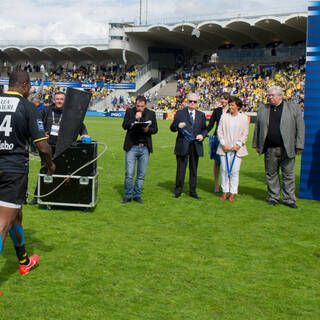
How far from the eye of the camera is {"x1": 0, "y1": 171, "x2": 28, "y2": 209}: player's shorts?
11.7 feet

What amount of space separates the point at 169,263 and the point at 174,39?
160 feet

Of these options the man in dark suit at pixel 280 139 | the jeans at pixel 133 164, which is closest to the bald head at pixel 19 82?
the jeans at pixel 133 164

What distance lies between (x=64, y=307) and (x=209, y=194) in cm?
498

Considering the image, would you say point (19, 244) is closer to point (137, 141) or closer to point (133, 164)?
point (133, 164)

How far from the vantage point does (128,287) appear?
3816mm

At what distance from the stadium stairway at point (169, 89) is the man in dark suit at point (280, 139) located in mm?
39492

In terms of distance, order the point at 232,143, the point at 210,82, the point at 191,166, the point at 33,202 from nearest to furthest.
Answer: the point at 33,202
the point at 232,143
the point at 191,166
the point at 210,82

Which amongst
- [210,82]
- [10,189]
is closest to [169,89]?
[210,82]

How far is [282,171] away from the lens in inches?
281

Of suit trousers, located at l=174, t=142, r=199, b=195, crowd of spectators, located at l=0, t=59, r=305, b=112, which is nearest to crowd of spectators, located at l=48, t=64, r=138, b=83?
crowd of spectators, located at l=0, t=59, r=305, b=112

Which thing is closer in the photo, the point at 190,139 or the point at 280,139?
the point at 280,139

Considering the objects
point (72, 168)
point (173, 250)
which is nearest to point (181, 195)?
point (72, 168)

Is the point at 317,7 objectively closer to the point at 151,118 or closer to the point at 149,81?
the point at 151,118

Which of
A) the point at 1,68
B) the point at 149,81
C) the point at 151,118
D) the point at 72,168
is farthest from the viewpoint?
the point at 1,68
